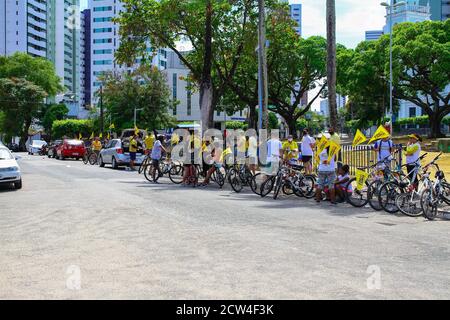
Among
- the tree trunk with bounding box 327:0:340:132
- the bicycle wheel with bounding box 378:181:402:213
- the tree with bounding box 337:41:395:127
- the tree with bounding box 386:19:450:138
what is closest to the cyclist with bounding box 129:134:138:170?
the tree trunk with bounding box 327:0:340:132

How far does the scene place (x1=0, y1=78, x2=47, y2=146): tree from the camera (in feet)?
267

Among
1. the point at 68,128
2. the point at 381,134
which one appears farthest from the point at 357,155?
the point at 68,128

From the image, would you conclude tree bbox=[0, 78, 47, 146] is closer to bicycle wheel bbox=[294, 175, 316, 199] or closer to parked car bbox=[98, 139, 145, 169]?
parked car bbox=[98, 139, 145, 169]

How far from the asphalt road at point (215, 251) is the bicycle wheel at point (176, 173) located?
6.97 metres

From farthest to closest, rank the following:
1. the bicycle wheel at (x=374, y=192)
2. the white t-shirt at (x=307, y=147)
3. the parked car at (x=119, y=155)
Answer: the parked car at (x=119, y=155) < the white t-shirt at (x=307, y=147) < the bicycle wheel at (x=374, y=192)

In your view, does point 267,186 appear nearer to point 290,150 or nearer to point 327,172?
point 290,150

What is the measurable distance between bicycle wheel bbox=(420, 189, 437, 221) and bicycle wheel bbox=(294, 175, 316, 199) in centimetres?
403

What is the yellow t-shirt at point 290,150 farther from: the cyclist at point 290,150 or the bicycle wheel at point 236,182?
the bicycle wheel at point 236,182

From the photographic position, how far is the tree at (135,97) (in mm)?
67562

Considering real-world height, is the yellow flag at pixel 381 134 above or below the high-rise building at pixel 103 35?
below

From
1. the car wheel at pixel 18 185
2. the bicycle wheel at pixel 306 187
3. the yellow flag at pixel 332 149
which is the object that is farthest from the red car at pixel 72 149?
the yellow flag at pixel 332 149

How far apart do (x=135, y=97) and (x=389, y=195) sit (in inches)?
2295

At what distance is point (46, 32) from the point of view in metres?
135
